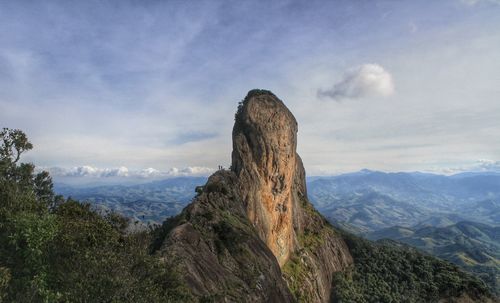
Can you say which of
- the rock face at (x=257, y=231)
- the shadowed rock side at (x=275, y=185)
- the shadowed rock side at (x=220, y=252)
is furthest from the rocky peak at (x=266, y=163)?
the shadowed rock side at (x=220, y=252)

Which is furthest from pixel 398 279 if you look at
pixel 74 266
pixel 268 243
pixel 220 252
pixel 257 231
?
pixel 74 266

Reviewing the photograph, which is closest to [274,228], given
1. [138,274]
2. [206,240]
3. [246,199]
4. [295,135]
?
[246,199]

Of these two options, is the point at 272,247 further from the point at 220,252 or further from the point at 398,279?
the point at 398,279

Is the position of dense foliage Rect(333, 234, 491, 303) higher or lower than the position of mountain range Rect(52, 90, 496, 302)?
lower

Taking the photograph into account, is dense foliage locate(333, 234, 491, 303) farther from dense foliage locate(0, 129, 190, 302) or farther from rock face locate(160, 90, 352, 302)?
dense foliage locate(0, 129, 190, 302)

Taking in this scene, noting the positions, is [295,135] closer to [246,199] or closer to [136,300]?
[246,199]

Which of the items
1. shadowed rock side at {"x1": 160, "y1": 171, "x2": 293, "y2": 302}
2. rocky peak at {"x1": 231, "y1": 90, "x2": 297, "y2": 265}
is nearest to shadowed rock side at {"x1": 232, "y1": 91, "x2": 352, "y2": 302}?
rocky peak at {"x1": 231, "y1": 90, "x2": 297, "y2": 265}
